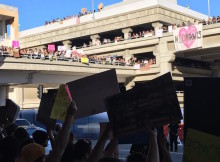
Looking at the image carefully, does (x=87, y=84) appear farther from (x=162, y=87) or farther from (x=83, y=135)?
(x=83, y=135)

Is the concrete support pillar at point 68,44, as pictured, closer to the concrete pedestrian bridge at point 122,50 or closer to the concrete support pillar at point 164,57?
the concrete pedestrian bridge at point 122,50

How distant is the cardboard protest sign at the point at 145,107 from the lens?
3613mm

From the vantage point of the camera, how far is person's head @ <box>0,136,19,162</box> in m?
3.79

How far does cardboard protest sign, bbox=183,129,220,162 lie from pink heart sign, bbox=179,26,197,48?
39.9 meters

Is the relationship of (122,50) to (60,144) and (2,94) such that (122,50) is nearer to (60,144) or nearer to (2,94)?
(2,94)

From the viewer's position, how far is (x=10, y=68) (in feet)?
108

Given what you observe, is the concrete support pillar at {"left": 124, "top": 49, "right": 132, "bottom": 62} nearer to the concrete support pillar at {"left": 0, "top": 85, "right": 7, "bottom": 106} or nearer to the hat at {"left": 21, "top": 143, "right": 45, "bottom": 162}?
the concrete support pillar at {"left": 0, "top": 85, "right": 7, "bottom": 106}

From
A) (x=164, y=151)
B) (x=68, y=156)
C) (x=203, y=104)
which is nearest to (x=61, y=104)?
(x=68, y=156)

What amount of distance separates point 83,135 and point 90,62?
18.1m

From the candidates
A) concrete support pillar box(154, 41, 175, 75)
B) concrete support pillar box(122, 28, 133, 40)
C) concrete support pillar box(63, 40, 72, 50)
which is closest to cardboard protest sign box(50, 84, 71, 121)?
concrete support pillar box(154, 41, 175, 75)

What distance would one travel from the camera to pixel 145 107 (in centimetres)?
370

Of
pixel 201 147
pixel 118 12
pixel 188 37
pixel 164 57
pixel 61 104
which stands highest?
pixel 118 12

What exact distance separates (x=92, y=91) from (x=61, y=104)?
0.55 metres

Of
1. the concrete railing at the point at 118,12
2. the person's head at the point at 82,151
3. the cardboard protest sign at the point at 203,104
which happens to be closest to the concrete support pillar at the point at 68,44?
the concrete railing at the point at 118,12
